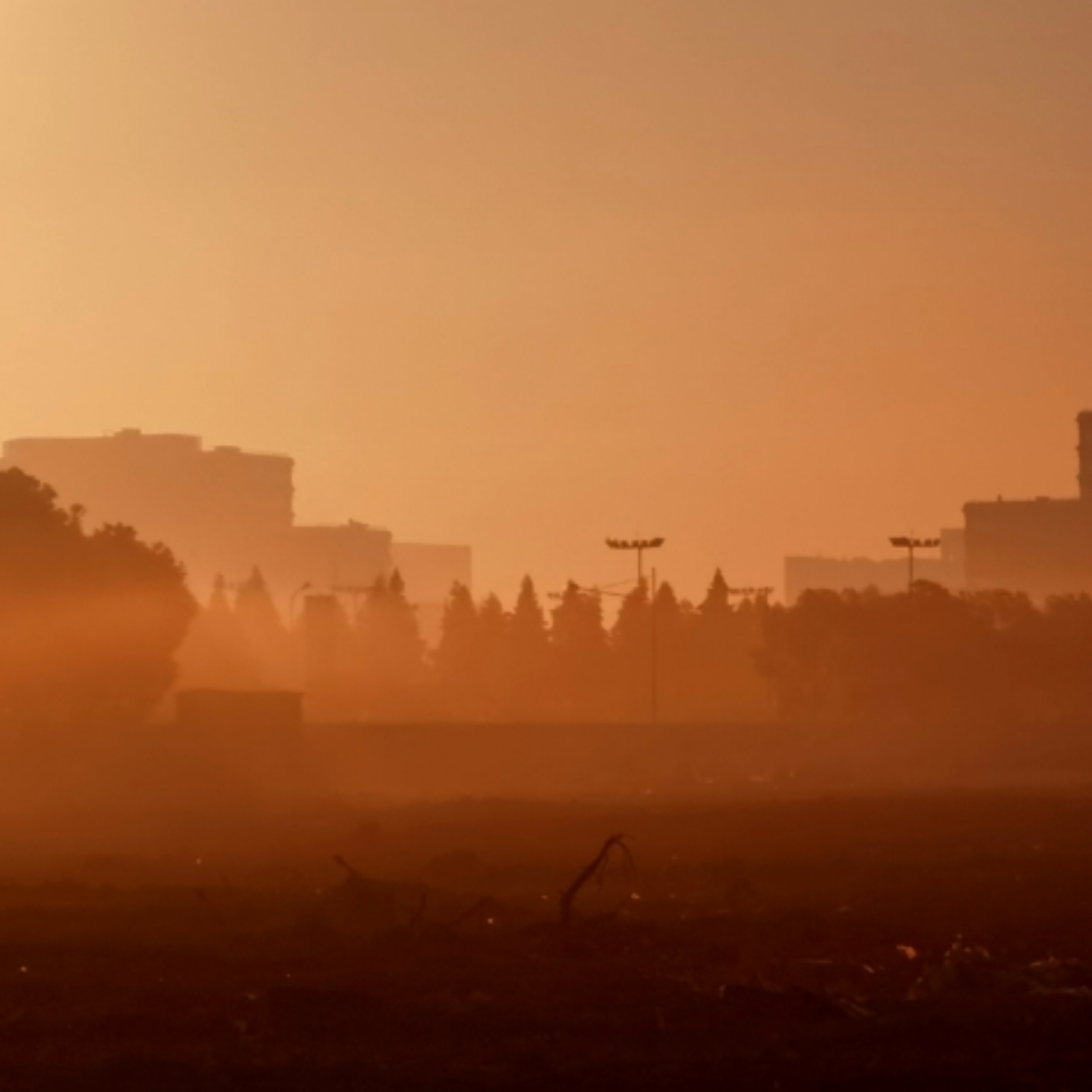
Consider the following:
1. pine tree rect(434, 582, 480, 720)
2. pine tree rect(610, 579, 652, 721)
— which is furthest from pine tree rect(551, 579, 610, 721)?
pine tree rect(434, 582, 480, 720)

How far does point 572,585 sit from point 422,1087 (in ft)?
483

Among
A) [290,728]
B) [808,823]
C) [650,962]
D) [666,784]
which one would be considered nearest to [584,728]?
[666,784]

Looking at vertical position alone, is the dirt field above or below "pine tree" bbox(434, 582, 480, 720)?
below

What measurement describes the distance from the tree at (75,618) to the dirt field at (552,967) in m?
39.7

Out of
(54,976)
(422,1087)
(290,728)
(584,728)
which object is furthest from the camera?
(584,728)

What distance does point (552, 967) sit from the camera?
42531 mm

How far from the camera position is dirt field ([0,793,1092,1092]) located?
34.7 metres

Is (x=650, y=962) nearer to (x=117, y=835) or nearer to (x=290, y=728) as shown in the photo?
(x=117, y=835)

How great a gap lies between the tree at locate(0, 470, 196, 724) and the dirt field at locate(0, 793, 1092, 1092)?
130ft

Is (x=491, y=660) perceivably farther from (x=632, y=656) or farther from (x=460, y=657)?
(x=632, y=656)

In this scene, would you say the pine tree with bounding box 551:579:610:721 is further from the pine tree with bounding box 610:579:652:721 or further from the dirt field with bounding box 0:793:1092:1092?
the dirt field with bounding box 0:793:1092:1092

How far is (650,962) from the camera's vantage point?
43062 mm

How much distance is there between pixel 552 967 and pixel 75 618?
69305 mm

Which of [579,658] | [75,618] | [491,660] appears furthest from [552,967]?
[491,660]
